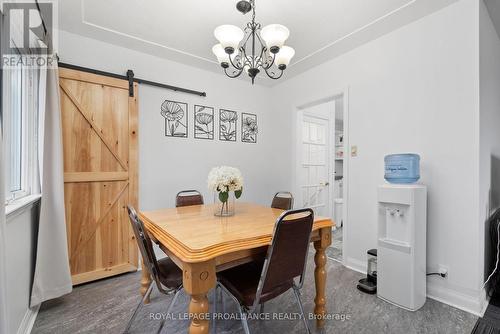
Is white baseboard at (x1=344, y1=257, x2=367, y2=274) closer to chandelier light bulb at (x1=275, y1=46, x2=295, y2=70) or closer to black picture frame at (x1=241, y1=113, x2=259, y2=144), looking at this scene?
black picture frame at (x1=241, y1=113, x2=259, y2=144)

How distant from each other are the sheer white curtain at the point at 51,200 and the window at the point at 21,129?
0.30ft

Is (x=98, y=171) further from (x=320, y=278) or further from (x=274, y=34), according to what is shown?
(x=320, y=278)

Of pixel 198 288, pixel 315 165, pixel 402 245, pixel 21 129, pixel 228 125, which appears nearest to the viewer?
pixel 198 288

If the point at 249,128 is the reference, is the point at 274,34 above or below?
above

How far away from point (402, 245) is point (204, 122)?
2738mm

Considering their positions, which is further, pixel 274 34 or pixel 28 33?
pixel 28 33

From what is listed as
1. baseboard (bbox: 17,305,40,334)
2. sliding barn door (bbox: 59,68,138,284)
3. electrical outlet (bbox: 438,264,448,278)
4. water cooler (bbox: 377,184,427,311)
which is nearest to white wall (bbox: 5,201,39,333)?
baseboard (bbox: 17,305,40,334)

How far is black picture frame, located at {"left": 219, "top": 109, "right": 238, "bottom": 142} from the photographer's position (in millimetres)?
3459

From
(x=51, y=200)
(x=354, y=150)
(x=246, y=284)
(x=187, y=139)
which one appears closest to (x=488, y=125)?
(x=354, y=150)

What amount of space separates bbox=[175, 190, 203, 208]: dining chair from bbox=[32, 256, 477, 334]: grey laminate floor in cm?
91

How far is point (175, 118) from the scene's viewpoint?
304 centimetres

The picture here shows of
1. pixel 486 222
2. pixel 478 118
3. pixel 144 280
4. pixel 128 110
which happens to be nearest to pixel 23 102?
pixel 128 110

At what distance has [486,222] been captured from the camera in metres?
1.99

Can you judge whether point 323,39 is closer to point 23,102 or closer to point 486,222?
point 486,222
